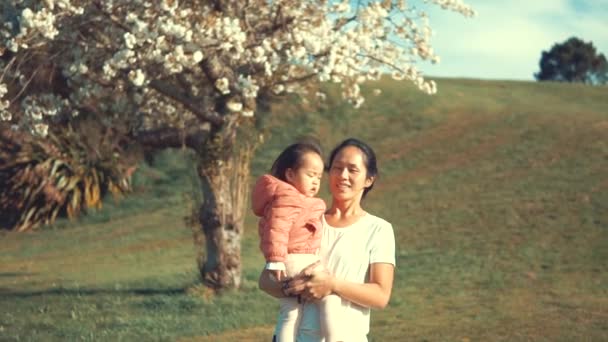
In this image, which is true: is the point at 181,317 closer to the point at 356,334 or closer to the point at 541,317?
the point at 541,317

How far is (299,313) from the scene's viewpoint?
4551 mm

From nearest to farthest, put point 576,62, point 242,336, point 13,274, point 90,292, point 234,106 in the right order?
point 242,336, point 234,106, point 90,292, point 13,274, point 576,62

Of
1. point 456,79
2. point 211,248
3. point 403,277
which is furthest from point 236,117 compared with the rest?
point 456,79

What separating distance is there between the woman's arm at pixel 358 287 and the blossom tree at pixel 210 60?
29.1ft

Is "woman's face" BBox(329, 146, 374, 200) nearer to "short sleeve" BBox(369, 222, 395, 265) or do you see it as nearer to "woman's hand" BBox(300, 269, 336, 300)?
"short sleeve" BBox(369, 222, 395, 265)

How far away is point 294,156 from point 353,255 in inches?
25.0

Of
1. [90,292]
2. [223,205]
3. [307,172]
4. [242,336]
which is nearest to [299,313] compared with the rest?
[307,172]

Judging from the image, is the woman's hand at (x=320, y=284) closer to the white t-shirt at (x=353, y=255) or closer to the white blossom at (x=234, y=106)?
the white t-shirt at (x=353, y=255)

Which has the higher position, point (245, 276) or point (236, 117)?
point (236, 117)

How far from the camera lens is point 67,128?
1216 inches

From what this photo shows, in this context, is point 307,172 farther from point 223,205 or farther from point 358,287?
point 223,205

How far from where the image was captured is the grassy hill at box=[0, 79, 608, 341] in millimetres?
13352

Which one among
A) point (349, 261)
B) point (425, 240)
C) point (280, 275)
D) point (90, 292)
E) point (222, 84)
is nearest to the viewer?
point (349, 261)

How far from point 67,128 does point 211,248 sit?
16706 mm
